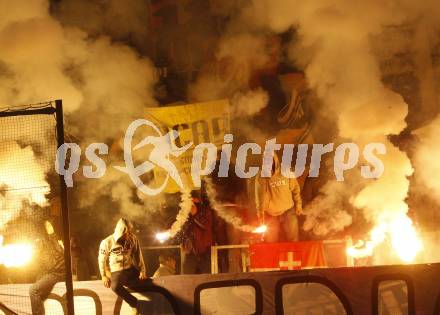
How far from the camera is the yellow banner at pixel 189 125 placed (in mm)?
10055

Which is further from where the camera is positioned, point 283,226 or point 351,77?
point 283,226

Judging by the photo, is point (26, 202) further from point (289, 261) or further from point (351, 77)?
point (351, 77)

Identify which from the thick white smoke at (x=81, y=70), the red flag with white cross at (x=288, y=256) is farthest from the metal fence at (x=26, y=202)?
the red flag with white cross at (x=288, y=256)

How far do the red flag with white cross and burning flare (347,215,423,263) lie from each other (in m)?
0.54

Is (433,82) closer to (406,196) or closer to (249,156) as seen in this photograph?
(406,196)

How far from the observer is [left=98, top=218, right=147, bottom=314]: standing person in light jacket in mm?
6066

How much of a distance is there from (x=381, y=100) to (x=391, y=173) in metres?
1.30

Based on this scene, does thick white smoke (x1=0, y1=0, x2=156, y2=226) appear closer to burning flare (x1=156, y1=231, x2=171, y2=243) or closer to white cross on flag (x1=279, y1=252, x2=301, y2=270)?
burning flare (x1=156, y1=231, x2=171, y2=243)

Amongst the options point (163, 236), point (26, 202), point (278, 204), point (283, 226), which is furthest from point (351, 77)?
point (26, 202)

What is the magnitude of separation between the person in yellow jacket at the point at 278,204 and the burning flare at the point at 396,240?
131 centimetres

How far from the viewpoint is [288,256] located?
29.0 feet

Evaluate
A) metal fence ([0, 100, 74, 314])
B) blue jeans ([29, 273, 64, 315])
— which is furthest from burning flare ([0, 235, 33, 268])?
blue jeans ([29, 273, 64, 315])

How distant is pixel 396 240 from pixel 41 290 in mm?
5520

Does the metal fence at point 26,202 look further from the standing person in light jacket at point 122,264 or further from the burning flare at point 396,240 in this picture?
the burning flare at point 396,240
